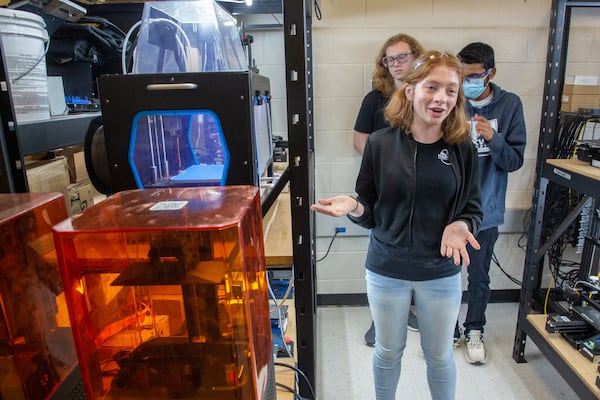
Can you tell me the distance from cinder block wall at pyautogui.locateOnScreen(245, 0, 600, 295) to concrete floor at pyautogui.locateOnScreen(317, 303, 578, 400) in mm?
736

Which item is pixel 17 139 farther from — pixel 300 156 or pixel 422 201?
pixel 422 201

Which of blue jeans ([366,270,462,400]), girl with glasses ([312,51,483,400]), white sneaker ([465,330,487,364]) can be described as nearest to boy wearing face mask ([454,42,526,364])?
white sneaker ([465,330,487,364])

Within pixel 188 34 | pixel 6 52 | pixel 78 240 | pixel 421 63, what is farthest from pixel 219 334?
pixel 421 63

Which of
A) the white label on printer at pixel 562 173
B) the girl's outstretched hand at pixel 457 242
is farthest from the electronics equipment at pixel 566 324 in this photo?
the girl's outstretched hand at pixel 457 242

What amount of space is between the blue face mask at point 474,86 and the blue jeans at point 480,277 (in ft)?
2.38

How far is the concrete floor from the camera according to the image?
6.29 feet

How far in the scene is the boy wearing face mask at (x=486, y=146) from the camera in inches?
75.0

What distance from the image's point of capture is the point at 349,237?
2611 mm

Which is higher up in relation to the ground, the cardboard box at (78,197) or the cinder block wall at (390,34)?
the cinder block wall at (390,34)

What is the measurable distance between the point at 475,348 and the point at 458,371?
17 centimetres

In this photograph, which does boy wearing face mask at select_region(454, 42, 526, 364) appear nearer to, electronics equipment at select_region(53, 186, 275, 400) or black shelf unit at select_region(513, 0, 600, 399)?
black shelf unit at select_region(513, 0, 600, 399)

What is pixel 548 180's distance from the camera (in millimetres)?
1883

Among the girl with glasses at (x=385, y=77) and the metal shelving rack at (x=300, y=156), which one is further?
the girl with glasses at (x=385, y=77)

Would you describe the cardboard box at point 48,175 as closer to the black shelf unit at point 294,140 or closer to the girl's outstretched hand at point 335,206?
the black shelf unit at point 294,140
